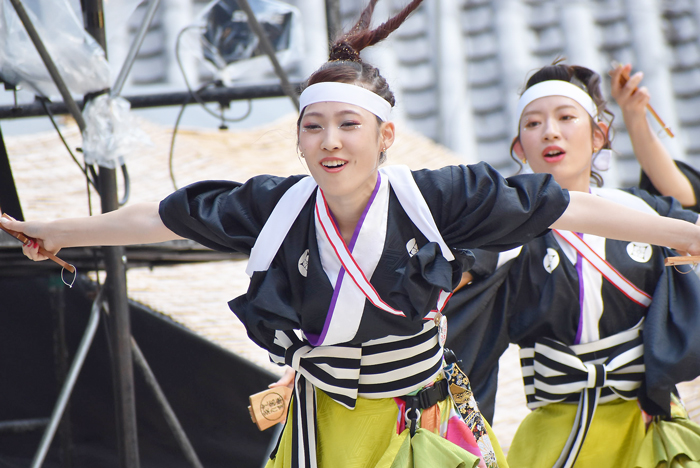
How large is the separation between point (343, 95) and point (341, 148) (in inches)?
4.5

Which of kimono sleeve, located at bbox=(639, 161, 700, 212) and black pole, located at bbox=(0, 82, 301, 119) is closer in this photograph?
kimono sleeve, located at bbox=(639, 161, 700, 212)

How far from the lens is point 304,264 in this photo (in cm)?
148

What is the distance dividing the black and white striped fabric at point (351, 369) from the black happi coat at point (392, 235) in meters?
0.04

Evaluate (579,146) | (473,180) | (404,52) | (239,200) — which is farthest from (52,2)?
(404,52)

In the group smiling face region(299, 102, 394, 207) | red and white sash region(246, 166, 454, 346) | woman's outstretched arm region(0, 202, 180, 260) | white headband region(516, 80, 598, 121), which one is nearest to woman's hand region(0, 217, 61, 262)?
woman's outstretched arm region(0, 202, 180, 260)

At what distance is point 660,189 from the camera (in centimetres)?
220

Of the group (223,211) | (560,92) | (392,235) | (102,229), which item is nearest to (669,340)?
(560,92)

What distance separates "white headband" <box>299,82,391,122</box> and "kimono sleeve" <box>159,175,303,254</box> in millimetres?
185

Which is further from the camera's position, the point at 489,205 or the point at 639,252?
the point at 639,252

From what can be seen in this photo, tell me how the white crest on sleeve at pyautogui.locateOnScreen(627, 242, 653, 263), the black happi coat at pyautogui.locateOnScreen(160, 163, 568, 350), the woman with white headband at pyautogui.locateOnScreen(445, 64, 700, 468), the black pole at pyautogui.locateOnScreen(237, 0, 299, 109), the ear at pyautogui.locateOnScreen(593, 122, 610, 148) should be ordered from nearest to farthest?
the black happi coat at pyautogui.locateOnScreen(160, 163, 568, 350) → the woman with white headband at pyautogui.locateOnScreen(445, 64, 700, 468) → the white crest on sleeve at pyautogui.locateOnScreen(627, 242, 653, 263) → the ear at pyautogui.locateOnScreen(593, 122, 610, 148) → the black pole at pyautogui.locateOnScreen(237, 0, 299, 109)

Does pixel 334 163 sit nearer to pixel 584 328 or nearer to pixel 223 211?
pixel 223 211

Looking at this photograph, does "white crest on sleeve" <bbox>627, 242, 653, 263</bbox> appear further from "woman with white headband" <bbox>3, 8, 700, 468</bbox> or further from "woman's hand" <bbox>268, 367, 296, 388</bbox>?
"woman's hand" <bbox>268, 367, 296, 388</bbox>

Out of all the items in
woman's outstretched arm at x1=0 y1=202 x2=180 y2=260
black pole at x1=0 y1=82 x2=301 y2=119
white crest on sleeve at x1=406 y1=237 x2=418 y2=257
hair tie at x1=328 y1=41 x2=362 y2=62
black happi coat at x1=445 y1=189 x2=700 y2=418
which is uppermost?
black pole at x1=0 y1=82 x2=301 y2=119

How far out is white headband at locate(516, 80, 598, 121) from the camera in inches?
80.7
